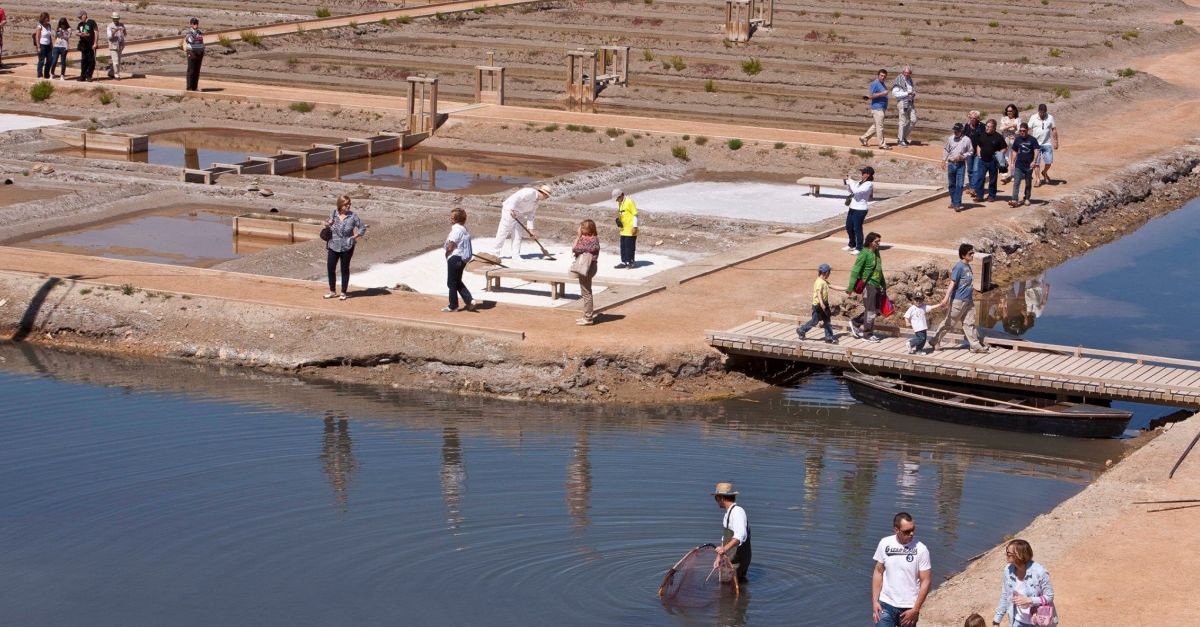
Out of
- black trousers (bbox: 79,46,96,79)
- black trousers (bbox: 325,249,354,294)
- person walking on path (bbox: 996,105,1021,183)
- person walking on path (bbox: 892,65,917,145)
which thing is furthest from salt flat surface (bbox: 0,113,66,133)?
person walking on path (bbox: 996,105,1021,183)

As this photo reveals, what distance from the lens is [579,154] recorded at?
3844cm

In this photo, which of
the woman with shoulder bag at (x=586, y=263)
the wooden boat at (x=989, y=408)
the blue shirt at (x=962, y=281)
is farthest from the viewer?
the woman with shoulder bag at (x=586, y=263)

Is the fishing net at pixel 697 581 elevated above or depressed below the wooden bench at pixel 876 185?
below

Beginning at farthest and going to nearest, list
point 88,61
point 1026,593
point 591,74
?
1. point 591,74
2. point 88,61
3. point 1026,593

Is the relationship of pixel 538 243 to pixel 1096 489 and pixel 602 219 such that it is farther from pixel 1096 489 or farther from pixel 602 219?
pixel 1096 489

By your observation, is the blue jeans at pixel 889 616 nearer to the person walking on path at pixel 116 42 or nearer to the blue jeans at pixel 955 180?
the blue jeans at pixel 955 180

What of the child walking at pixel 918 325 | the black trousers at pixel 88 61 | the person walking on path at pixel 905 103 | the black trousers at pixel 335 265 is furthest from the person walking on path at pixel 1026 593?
the black trousers at pixel 88 61

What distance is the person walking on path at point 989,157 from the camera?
103ft

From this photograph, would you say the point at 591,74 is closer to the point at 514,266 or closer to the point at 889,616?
the point at 514,266

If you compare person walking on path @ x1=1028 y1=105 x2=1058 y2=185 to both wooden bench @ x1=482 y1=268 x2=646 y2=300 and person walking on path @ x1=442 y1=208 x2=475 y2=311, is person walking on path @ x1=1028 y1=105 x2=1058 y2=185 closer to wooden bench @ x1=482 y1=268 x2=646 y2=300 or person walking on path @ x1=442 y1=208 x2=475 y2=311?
wooden bench @ x1=482 y1=268 x2=646 y2=300

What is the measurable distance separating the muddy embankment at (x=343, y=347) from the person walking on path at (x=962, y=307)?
2.47 meters

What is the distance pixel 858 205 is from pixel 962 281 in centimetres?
590

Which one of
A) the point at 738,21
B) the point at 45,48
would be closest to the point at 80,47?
the point at 45,48

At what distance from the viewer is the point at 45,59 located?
44.0m
